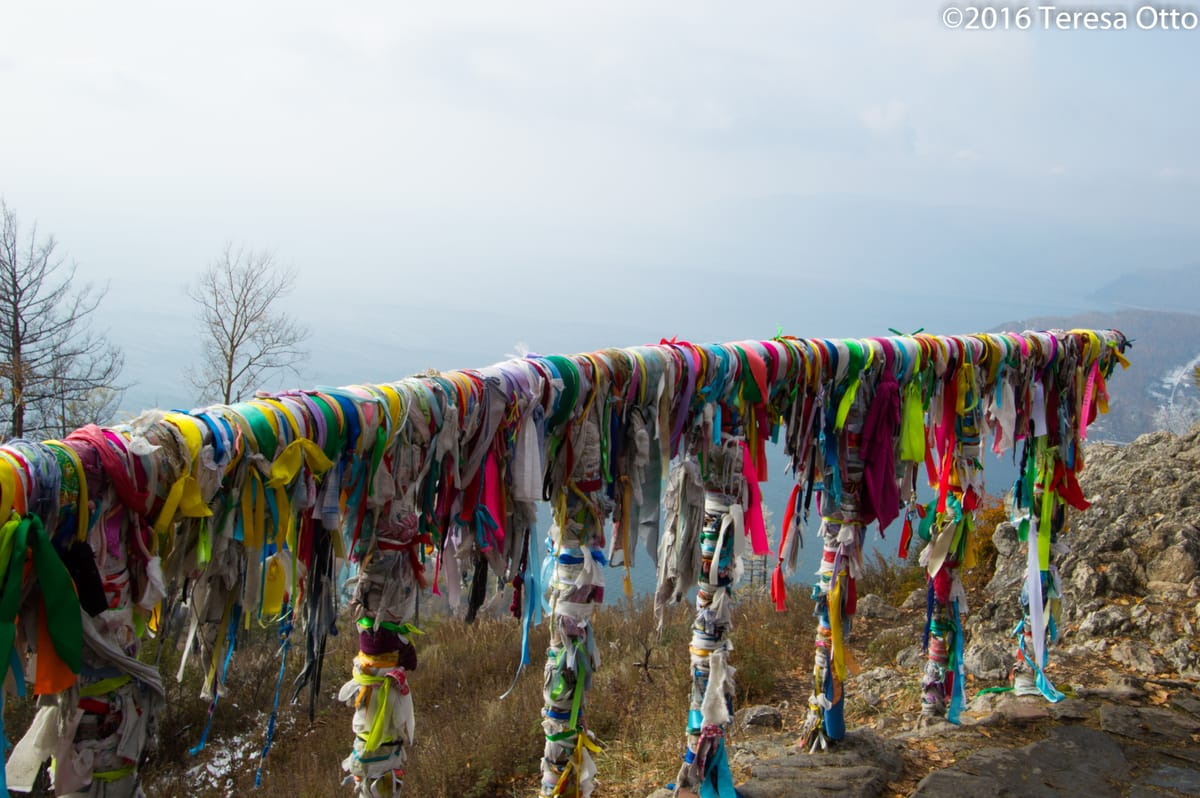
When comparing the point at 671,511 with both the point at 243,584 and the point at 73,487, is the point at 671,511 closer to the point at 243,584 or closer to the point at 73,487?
the point at 243,584

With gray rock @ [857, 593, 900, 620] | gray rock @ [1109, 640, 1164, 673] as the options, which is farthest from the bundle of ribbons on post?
gray rock @ [857, 593, 900, 620]

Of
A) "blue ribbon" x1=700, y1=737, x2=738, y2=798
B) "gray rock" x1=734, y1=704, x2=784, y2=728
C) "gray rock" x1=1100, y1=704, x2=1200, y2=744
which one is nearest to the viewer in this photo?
"blue ribbon" x1=700, y1=737, x2=738, y2=798

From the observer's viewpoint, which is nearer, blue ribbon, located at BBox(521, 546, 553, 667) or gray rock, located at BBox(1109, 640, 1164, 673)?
blue ribbon, located at BBox(521, 546, 553, 667)

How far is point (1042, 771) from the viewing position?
4379mm

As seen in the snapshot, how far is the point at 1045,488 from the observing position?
557 centimetres

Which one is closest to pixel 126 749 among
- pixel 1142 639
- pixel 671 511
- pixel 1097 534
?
pixel 671 511

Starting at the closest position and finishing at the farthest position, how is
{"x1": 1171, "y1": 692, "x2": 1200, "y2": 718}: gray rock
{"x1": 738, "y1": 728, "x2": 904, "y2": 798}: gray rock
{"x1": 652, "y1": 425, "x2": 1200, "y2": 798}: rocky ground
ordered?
{"x1": 738, "y1": 728, "x2": 904, "y2": 798}: gray rock → {"x1": 652, "y1": 425, "x2": 1200, "y2": 798}: rocky ground → {"x1": 1171, "y1": 692, "x2": 1200, "y2": 718}: gray rock

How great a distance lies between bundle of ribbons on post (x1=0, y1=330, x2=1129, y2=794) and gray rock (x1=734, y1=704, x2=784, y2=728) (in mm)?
1693

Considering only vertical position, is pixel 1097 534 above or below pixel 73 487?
below

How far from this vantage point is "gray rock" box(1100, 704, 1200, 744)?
487 centimetres

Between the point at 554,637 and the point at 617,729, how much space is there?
3.26 metres

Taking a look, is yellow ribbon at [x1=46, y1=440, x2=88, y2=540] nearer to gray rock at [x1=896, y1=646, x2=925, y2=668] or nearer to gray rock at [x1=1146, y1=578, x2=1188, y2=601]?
gray rock at [x1=896, y1=646, x2=925, y2=668]

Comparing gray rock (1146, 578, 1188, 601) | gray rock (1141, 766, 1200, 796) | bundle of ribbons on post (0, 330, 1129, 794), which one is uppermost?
bundle of ribbons on post (0, 330, 1129, 794)

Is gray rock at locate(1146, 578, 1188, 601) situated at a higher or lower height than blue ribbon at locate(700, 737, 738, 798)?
lower
